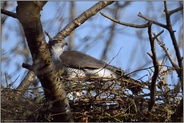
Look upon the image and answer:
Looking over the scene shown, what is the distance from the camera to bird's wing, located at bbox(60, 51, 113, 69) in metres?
5.12

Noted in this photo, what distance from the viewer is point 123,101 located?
13.3ft

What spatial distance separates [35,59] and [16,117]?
23.7 inches

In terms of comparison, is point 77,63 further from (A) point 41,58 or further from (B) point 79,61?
(A) point 41,58

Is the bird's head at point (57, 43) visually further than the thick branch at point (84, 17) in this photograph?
Yes

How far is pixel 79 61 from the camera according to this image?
16.8 feet

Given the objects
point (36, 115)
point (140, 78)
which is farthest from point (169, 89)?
point (36, 115)

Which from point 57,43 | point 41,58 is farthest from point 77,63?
point 41,58

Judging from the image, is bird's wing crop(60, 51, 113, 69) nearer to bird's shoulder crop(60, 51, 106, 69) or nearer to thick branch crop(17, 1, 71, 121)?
bird's shoulder crop(60, 51, 106, 69)

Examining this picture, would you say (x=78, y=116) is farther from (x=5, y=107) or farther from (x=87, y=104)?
(x=5, y=107)

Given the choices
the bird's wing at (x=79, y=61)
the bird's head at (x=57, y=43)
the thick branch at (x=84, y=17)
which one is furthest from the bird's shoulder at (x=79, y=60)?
the thick branch at (x=84, y=17)

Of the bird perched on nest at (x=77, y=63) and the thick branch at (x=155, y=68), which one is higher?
the bird perched on nest at (x=77, y=63)

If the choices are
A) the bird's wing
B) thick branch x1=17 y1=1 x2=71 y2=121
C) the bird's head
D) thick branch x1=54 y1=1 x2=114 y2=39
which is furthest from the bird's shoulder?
thick branch x1=17 y1=1 x2=71 y2=121

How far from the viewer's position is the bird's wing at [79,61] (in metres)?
5.12

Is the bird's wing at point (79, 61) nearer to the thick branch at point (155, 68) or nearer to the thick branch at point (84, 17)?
the thick branch at point (84, 17)
